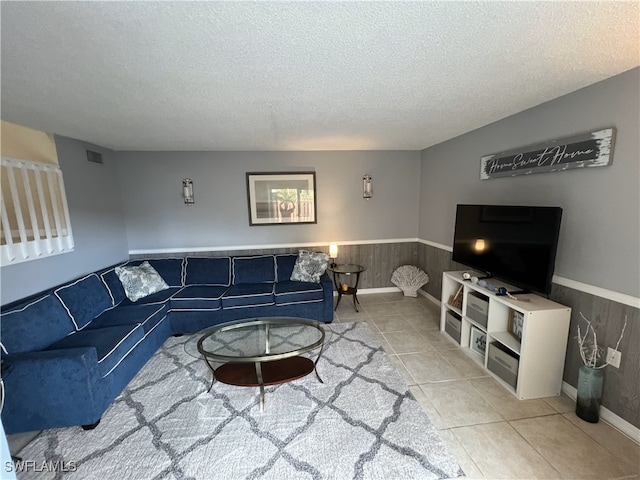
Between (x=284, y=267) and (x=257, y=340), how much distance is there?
147 centimetres

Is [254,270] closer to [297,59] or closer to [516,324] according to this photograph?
[297,59]

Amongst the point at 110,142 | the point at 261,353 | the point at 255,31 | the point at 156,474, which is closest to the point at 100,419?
the point at 156,474

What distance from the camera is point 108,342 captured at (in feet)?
7.05

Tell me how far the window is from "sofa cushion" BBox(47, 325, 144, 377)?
2.71 ft

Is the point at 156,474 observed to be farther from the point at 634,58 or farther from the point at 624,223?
the point at 634,58

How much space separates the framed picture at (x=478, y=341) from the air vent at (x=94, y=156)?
473 cm

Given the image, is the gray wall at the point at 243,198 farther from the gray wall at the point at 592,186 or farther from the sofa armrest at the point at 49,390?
the sofa armrest at the point at 49,390

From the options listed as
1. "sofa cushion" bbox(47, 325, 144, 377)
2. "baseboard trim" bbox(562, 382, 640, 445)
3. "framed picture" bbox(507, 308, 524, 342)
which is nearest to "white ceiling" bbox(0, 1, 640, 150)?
"framed picture" bbox(507, 308, 524, 342)

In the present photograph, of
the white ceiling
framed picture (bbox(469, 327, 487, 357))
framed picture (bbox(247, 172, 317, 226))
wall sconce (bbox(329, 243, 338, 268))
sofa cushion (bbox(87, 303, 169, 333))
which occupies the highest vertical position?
the white ceiling

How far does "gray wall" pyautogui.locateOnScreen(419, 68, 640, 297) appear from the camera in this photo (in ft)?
5.49

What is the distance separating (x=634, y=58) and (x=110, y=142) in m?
4.60

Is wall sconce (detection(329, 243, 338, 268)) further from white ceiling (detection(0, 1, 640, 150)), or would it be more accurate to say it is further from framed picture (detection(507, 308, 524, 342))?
framed picture (detection(507, 308, 524, 342))

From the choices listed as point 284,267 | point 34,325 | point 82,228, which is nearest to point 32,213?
point 82,228

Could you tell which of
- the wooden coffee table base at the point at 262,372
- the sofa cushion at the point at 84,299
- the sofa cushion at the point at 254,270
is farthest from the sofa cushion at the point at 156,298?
the wooden coffee table base at the point at 262,372
